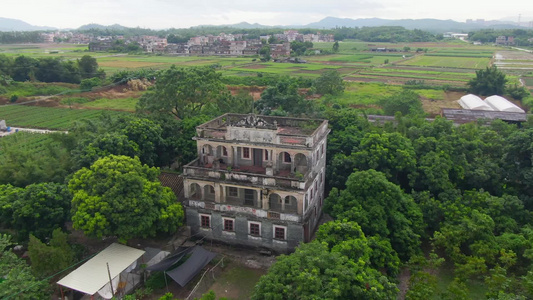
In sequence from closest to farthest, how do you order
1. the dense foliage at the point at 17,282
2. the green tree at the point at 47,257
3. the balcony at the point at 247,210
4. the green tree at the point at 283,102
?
the dense foliage at the point at 17,282 → the green tree at the point at 47,257 → the balcony at the point at 247,210 → the green tree at the point at 283,102

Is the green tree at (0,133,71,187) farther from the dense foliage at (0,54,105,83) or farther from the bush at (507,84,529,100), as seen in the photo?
the bush at (507,84,529,100)

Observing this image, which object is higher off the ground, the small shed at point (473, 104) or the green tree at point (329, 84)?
the green tree at point (329, 84)

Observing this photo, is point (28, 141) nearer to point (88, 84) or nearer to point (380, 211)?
point (88, 84)

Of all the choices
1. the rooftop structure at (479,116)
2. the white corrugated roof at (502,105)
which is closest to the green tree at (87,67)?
the rooftop structure at (479,116)

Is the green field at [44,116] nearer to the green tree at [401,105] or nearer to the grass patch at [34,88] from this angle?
the grass patch at [34,88]

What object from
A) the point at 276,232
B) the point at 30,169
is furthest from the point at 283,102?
the point at 30,169
